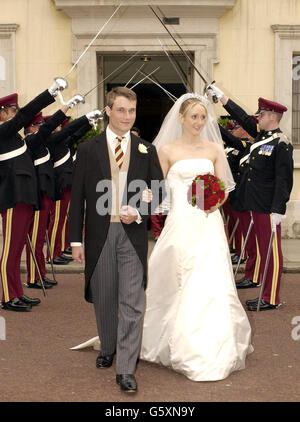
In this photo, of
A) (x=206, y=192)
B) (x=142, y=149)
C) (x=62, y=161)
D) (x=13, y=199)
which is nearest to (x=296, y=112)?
(x=62, y=161)

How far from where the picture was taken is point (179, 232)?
18.1 feet

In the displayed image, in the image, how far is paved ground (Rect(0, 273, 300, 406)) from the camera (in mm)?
4574

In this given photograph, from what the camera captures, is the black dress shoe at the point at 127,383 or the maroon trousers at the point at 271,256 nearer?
the black dress shoe at the point at 127,383

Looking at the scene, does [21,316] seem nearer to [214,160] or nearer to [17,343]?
[17,343]

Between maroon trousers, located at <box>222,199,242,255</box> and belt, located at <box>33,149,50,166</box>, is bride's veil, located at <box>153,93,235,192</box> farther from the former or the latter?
maroon trousers, located at <box>222,199,242,255</box>

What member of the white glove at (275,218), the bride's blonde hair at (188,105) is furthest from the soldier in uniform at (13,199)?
the white glove at (275,218)

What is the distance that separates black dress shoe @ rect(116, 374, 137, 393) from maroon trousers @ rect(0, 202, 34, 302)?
2919 millimetres

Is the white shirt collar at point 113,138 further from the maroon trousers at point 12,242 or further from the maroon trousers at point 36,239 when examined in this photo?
the maroon trousers at point 36,239

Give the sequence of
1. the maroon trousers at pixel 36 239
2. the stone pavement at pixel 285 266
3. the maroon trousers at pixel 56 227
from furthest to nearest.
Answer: the maroon trousers at pixel 56 227 → the stone pavement at pixel 285 266 → the maroon trousers at pixel 36 239

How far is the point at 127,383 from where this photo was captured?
15.2 ft

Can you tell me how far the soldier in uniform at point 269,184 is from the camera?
7.30m

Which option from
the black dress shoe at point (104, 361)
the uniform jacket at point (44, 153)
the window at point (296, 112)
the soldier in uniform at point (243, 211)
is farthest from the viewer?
the window at point (296, 112)

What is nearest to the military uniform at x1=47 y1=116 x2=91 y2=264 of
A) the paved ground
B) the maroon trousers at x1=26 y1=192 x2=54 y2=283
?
the maroon trousers at x1=26 y1=192 x2=54 y2=283

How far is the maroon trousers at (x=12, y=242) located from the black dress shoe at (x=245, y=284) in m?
2.82
